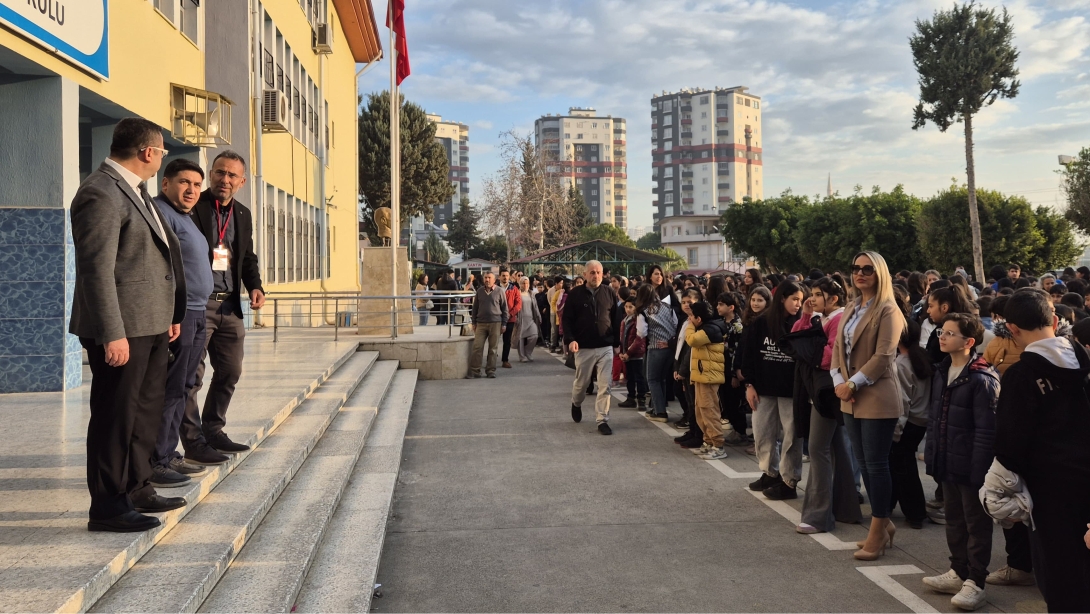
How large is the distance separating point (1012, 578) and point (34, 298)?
347 inches

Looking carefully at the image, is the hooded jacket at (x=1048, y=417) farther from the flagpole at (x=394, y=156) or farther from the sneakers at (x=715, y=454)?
the flagpole at (x=394, y=156)

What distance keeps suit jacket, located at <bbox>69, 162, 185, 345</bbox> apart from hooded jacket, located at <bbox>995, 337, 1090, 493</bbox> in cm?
398

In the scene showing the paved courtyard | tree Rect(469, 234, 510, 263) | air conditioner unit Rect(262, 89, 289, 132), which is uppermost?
tree Rect(469, 234, 510, 263)

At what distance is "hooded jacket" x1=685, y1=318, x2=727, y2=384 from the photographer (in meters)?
8.62

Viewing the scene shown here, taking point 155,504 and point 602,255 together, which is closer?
point 155,504

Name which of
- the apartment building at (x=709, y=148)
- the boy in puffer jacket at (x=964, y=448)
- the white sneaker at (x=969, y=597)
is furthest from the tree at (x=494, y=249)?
the white sneaker at (x=969, y=597)

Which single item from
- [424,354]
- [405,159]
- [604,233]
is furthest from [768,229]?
[424,354]

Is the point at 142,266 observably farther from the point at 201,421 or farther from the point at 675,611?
→ the point at 675,611

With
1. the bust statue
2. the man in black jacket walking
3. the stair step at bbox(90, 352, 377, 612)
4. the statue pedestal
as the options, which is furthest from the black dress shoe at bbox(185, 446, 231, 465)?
the bust statue

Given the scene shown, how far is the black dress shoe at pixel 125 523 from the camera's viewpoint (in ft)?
13.5

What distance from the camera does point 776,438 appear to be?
7.11 meters

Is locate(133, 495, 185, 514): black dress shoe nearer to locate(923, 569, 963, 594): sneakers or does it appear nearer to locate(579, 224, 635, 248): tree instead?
locate(923, 569, 963, 594): sneakers

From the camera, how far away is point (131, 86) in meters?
11.0

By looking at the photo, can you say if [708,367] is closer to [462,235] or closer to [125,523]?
[125,523]
